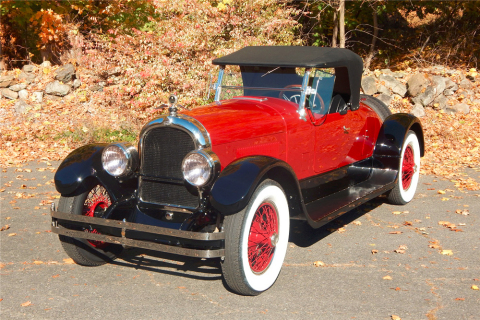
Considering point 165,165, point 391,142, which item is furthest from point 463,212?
point 165,165

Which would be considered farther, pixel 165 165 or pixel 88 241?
pixel 88 241

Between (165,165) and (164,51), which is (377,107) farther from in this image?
(164,51)

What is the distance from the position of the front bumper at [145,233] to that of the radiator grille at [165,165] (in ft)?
1.51

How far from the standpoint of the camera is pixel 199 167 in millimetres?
3934

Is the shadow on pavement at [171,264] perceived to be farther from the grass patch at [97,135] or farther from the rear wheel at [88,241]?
the grass patch at [97,135]

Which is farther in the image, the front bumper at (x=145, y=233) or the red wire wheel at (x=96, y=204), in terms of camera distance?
the red wire wheel at (x=96, y=204)

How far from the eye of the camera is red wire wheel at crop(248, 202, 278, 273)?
3.97m

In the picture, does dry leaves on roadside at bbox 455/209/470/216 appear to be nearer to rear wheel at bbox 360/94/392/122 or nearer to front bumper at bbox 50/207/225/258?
rear wheel at bbox 360/94/392/122

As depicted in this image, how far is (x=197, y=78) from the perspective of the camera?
428 inches

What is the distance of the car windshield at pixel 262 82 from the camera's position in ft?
16.9

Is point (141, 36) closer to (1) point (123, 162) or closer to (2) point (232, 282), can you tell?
(1) point (123, 162)

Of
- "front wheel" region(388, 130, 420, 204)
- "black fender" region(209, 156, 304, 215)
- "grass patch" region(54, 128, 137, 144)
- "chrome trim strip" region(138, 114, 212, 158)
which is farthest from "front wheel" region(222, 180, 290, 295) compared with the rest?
"grass patch" region(54, 128, 137, 144)

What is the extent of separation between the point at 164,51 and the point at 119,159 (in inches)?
278

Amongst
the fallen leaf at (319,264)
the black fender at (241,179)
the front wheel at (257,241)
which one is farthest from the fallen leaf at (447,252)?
the black fender at (241,179)
